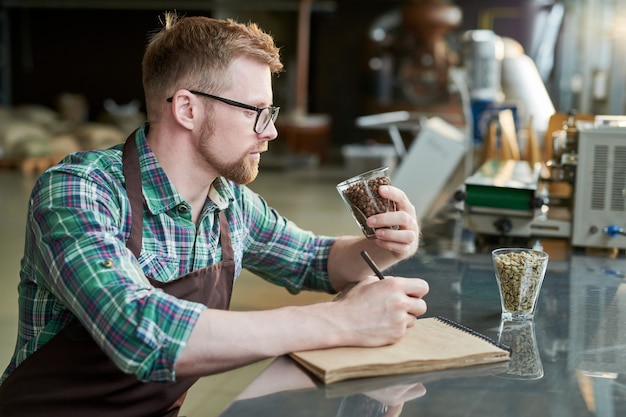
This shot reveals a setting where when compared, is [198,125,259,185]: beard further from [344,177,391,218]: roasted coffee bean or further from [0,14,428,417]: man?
[344,177,391,218]: roasted coffee bean

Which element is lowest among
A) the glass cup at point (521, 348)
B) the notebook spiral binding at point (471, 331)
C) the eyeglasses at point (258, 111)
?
the glass cup at point (521, 348)

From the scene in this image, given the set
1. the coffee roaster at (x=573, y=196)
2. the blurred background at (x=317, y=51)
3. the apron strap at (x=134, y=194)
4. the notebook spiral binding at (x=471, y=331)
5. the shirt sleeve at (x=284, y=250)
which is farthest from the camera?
the blurred background at (x=317, y=51)

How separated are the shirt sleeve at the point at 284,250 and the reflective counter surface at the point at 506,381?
33 centimetres

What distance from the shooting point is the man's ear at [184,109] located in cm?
181

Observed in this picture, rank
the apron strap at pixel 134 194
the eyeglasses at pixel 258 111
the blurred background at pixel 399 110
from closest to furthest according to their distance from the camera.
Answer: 1. the apron strap at pixel 134 194
2. the eyeglasses at pixel 258 111
3. the blurred background at pixel 399 110

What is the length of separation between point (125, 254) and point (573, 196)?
1603 mm

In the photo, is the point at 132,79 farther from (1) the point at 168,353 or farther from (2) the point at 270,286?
(1) the point at 168,353

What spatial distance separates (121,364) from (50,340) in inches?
13.3

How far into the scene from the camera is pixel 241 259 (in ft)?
7.11

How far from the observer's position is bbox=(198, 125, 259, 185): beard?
1.85m

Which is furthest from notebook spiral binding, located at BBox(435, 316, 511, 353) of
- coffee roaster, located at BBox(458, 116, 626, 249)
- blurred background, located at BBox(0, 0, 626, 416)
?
coffee roaster, located at BBox(458, 116, 626, 249)

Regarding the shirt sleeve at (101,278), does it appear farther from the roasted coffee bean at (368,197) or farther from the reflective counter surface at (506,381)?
the roasted coffee bean at (368,197)

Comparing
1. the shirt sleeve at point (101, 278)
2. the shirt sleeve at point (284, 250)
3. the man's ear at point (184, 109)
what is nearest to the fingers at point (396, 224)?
the shirt sleeve at point (284, 250)

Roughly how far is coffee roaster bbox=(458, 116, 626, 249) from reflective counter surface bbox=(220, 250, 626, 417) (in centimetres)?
61
